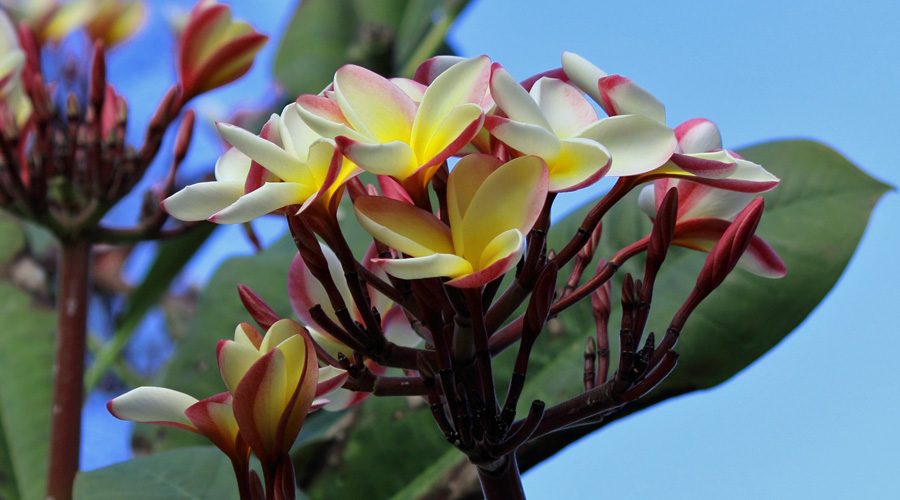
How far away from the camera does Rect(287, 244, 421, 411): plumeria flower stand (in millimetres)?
426

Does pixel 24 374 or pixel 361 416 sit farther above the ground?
pixel 361 416

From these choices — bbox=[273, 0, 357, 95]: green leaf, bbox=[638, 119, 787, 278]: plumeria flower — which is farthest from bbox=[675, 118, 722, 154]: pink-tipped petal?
bbox=[273, 0, 357, 95]: green leaf

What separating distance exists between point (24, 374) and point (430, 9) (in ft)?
2.41

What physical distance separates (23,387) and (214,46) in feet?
1.61

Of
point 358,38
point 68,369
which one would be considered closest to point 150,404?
point 68,369

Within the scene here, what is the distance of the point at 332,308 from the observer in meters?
0.42

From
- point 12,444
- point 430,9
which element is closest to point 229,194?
point 12,444

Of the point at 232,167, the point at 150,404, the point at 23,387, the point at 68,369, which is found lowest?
the point at 23,387

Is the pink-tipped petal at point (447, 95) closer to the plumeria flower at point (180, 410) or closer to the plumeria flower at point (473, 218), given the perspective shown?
the plumeria flower at point (473, 218)

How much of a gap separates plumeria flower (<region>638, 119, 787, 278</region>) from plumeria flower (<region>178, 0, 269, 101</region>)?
15.9 inches

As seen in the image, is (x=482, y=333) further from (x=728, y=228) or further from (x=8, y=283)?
(x=8, y=283)

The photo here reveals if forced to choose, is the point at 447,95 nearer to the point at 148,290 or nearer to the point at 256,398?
the point at 256,398

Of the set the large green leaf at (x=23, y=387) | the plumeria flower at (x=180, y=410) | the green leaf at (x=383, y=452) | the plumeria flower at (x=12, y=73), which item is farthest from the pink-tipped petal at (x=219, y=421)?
the large green leaf at (x=23, y=387)

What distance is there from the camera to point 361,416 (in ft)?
2.46
